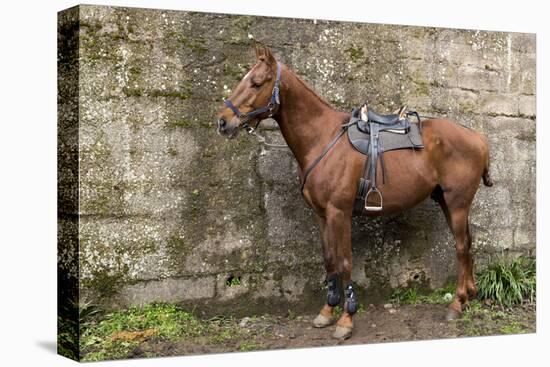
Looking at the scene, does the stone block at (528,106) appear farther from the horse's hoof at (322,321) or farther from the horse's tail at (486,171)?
the horse's hoof at (322,321)

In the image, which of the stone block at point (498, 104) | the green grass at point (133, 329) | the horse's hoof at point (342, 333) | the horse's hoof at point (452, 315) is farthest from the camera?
the stone block at point (498, 104)

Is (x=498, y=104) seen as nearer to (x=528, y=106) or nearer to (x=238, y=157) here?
(x=528, y=106)

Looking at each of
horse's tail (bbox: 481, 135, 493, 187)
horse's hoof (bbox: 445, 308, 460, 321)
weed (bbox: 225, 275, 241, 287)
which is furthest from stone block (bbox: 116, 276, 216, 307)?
horse's tail (bbox: 481, 135, 493, 187)

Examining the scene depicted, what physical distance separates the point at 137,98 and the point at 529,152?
13.5 feet

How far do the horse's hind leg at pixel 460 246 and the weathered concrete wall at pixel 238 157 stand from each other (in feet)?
1.56

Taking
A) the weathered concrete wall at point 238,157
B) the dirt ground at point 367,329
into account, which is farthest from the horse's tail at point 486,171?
the dirt ground at point 367,329

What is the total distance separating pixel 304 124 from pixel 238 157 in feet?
2.29

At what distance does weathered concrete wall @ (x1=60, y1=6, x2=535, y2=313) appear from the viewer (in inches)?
264

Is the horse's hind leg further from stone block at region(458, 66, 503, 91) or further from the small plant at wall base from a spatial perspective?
stone block at region(458, 66, 503, 91)

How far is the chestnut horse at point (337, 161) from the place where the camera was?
665cm

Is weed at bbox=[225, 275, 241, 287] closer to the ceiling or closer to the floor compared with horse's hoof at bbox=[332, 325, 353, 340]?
closer to the ceiling

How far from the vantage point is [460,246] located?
7.41 metres

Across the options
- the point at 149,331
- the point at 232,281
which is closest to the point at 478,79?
the point at 232,281

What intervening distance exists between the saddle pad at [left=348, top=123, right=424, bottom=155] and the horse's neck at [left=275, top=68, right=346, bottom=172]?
0.18m
